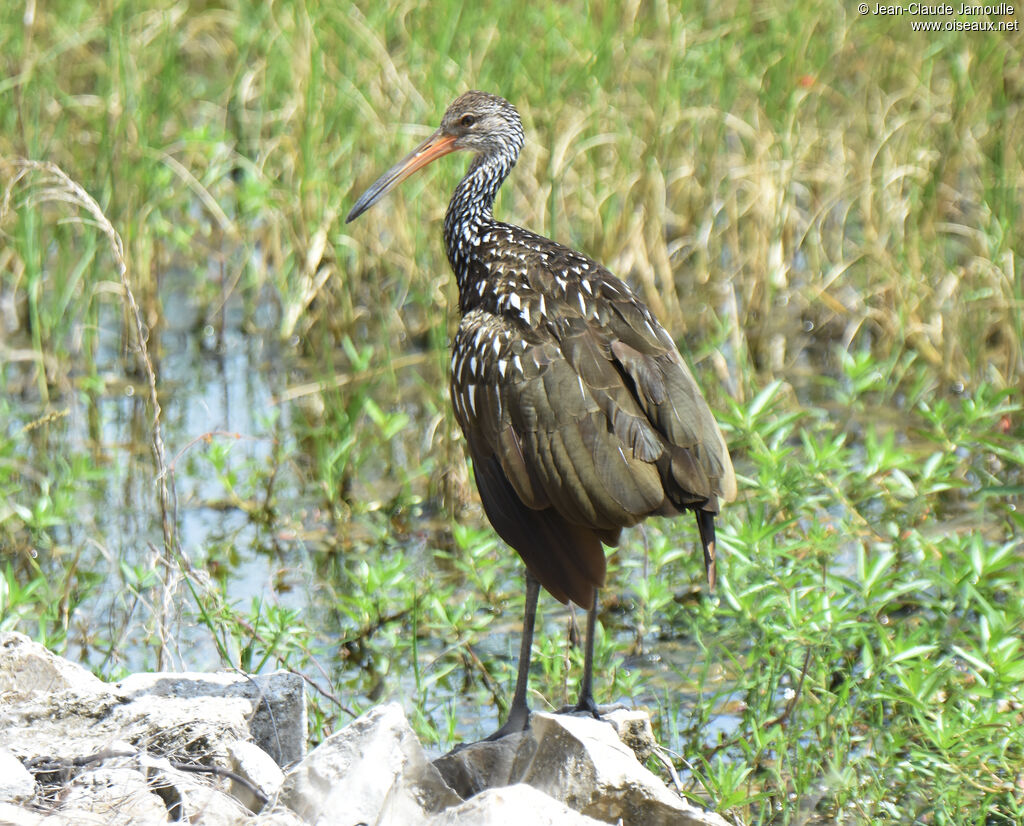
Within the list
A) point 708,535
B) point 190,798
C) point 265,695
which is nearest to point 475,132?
point 708,535

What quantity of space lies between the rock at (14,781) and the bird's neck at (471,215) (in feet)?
6.47

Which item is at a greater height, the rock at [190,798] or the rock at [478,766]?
the rock at [190,798]

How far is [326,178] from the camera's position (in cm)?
687

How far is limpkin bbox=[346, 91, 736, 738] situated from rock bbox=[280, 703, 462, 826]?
Answer: 0.67 metres

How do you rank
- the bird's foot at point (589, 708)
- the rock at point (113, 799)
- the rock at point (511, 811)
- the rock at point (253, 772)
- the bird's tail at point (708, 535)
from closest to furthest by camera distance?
the rock at point (511, 811)
the rock at point (113, 799)
the rock at point (253, 772)
the bird's tail at point (708, 535)
the bird's foot at point (589, 708)

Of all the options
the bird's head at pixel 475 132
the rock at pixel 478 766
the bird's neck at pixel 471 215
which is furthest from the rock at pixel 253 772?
the bird's head at pixel 475 132

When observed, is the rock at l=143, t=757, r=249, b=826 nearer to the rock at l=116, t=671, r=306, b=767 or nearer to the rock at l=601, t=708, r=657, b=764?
the rock at l=116, t=671, r=306, b=767

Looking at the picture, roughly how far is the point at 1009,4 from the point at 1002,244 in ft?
7.38

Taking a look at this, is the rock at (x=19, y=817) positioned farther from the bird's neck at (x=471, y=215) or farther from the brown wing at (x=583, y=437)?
the bird's neck at (x=471, y=215)

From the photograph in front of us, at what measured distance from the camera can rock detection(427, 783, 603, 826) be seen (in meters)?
2.87

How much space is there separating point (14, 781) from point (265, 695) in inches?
29.1

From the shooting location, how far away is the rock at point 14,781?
10.2 ft

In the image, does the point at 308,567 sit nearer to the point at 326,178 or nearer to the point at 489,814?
the point at 326,178

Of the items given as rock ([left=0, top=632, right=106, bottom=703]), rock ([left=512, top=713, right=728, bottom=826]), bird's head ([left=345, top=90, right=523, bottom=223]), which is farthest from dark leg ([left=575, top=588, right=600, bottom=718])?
bird's head ([left=345, top=90, right=523, bottom=223])
